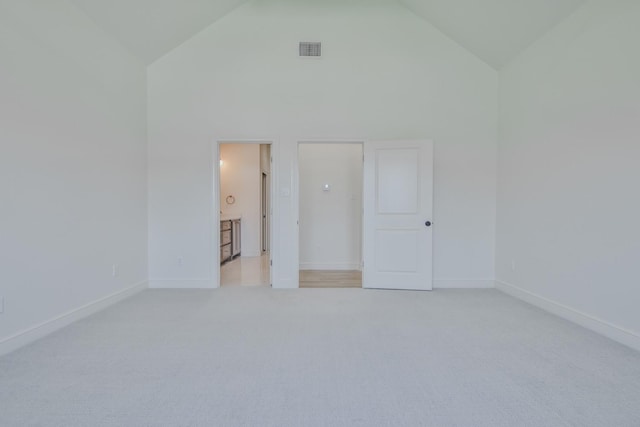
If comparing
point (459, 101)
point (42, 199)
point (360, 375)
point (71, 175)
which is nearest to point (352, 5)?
point (459, 101)

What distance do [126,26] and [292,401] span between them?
13.1 ft

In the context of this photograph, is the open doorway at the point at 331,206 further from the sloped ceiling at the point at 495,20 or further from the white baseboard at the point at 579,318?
the white baseboard at the point at 579,318

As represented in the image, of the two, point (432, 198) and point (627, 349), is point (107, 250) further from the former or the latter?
point (627, 349)

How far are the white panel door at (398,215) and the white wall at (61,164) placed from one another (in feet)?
9.77

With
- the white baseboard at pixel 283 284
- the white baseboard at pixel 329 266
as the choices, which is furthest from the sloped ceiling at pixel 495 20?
the white baseboard at pixel 283 284

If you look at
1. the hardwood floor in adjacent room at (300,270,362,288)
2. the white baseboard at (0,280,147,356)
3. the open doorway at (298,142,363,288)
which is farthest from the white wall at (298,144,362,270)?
the white baseboard at (0,280,147,356)

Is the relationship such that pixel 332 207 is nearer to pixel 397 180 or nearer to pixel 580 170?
pixel 397 180

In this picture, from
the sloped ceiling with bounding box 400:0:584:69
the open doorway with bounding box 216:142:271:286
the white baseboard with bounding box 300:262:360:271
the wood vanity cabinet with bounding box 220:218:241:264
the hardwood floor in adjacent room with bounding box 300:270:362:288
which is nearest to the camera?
the sloped ceiling with bounding box 400:0:584:69

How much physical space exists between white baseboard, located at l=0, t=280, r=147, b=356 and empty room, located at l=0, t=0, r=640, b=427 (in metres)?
0.02

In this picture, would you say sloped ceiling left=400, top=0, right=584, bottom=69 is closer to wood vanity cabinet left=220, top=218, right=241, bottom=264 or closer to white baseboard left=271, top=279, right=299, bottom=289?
white baseboard left=271, top=279, right=299, bottom=289

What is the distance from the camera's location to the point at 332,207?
583cm

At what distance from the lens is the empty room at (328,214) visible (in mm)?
1924

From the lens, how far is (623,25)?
2582 mm

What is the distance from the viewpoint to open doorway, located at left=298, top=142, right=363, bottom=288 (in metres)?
5.80
